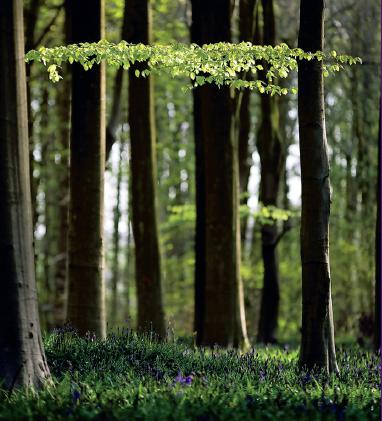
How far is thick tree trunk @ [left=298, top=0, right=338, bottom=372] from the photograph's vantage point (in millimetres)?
9469

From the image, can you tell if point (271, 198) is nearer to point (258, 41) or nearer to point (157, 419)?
point (258, 41)

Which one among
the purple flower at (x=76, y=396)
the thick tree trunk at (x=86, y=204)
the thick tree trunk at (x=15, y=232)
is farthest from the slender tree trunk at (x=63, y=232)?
the purple flower at (x=76, y=396)

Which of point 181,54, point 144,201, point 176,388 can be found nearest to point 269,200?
point 144,201

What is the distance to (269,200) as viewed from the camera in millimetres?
18688

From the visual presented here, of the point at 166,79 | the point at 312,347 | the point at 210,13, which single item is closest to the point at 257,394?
the point at 312,347

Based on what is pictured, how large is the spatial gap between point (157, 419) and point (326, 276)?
4004 millimetres

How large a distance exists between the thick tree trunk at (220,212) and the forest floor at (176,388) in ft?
9.80

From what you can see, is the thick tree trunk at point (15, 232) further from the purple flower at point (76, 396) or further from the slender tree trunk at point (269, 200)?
the slender tree trunk at point (269, 200)

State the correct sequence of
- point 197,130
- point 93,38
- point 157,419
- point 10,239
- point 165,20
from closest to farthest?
point 157,419
point 10,239
point 93,38
point 197,130
point 165,20

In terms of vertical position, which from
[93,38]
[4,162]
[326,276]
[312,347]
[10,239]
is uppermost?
[93,38]

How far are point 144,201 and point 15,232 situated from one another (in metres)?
6.65

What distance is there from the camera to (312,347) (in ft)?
31.1

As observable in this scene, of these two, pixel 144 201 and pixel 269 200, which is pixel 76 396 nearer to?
pixel 144 201

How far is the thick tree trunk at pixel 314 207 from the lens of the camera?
9.47 meters
